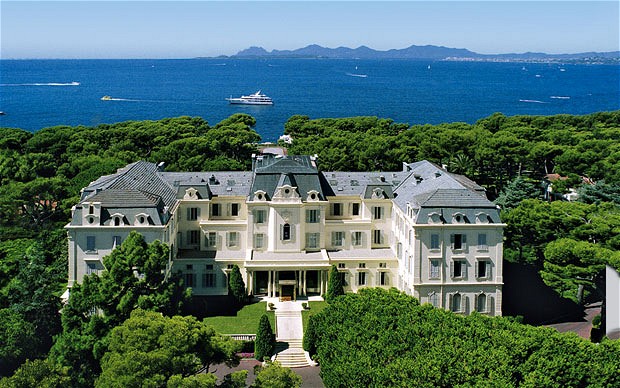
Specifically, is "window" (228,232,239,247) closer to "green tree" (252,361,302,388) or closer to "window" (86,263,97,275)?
"window" (86,263,97,275)

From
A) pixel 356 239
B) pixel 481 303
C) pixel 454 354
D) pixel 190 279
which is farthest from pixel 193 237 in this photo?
pixel 454 354

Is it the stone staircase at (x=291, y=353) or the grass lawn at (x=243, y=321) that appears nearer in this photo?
the stone staircase at (x=291, y=353)

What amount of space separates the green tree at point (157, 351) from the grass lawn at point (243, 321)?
12.5 metres

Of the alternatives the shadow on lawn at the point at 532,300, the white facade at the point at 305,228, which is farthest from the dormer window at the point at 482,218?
the shadow on lawn at the point at 532,300

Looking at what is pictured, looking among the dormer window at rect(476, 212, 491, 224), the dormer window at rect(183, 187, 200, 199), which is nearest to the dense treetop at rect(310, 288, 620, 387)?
the dormer window at rect(476, 212, 491, 224)

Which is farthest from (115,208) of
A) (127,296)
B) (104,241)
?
(127,296)

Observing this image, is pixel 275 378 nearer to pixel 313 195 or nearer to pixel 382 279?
pixel 382 279

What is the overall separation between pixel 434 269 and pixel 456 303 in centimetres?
301

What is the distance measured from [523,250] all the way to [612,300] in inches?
495

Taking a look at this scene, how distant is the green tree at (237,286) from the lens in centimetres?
5128

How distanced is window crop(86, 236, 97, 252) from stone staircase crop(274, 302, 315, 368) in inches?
548

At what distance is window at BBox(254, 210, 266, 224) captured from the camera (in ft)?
179

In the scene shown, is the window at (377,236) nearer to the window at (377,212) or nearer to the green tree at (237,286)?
the window at (377,212)

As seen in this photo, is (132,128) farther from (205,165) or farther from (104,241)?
(104,241)
